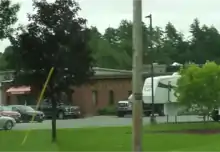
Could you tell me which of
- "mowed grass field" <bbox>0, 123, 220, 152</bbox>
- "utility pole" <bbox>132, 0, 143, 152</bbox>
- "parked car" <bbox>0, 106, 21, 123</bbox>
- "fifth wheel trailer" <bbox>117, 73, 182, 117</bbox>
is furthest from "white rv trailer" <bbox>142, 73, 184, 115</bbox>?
"utility pole" <bbox>132, 0, 143, 152</bbox>

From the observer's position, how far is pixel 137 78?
12227mm

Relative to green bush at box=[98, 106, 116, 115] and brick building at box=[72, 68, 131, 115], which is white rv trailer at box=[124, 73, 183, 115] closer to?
green bush at box=[98, 106, 116, 115]

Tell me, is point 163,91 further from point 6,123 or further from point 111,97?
point 111,97

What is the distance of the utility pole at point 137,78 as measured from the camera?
12.2 metres

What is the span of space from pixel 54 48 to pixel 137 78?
13374 millimetres

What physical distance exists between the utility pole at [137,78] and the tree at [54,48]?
42.1ft

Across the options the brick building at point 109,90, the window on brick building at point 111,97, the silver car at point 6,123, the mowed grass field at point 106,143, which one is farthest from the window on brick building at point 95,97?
the mowed grass field at point 106,143

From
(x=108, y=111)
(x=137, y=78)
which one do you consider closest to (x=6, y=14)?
(x=137, y=78)

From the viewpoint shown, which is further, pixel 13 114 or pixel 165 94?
pixel 13 114

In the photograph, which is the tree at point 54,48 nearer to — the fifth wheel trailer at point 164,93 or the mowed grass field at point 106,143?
the mowed grass field at point 106,143

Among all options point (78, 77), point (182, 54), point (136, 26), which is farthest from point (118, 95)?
point (182, 54)

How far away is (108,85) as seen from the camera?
220 ft

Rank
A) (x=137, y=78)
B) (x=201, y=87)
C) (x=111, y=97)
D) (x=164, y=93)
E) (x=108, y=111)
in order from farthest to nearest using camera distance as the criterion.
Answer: (x=111, y=97), (x=108, y=111), (x=164, y=93), (x=201, y=87), (x=137, y=78)

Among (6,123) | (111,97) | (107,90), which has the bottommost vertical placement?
(6,123)
